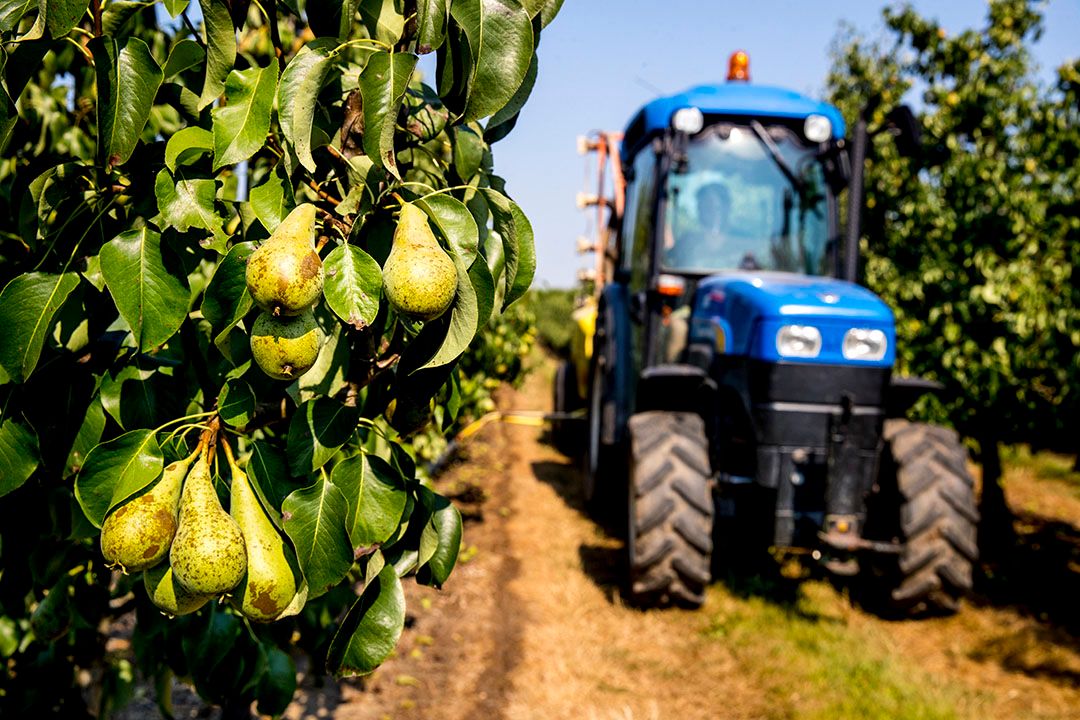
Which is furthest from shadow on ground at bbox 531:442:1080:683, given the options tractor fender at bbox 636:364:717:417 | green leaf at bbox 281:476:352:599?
green leaf at bbox 281:476:352:599

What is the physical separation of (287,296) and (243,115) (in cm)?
28

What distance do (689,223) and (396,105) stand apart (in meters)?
4.19

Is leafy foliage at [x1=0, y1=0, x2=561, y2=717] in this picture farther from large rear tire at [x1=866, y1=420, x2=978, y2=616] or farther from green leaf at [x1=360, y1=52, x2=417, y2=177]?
large rear tire at [x1=866, y1=420, x2=978, y2=616]

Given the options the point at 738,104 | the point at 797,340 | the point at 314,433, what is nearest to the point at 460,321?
the point at 314,433

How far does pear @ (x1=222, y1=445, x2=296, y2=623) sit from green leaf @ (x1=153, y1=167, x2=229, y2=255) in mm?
254

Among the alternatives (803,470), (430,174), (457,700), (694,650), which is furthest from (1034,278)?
(430,174)

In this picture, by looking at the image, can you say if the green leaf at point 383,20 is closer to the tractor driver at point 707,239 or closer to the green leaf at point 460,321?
the green leaf at point 460,321

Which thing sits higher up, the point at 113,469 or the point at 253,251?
the point at 253,251

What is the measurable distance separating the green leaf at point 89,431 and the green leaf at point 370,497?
33 centimetres

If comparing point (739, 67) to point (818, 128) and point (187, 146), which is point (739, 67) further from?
point (187, 146)

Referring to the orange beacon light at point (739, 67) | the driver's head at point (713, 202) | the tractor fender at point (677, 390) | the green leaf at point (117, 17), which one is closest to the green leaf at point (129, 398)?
the green leaf at point (117, 17)

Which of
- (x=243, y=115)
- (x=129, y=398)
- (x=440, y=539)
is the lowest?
(x=440, y=539)

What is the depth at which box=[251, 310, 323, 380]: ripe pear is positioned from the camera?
0.87 m

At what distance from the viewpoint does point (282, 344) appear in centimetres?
87
